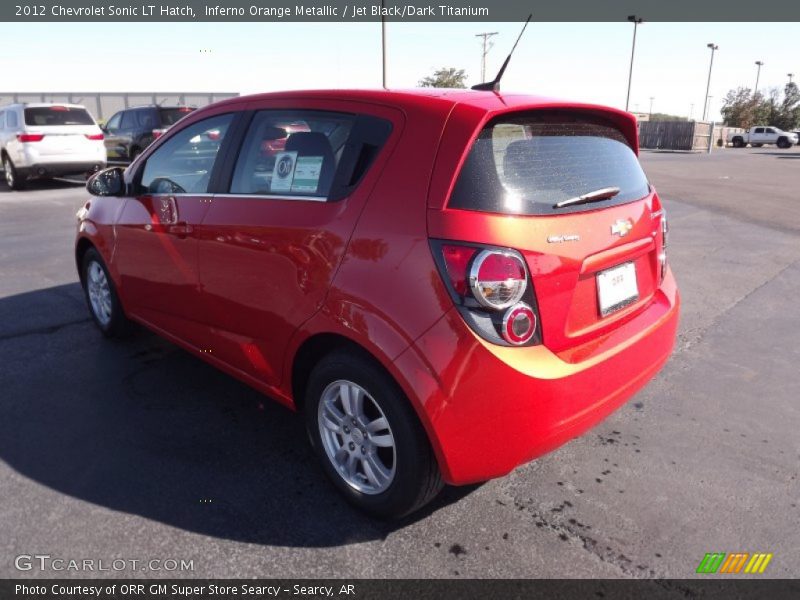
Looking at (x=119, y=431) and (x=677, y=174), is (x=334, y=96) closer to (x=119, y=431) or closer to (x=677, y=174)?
(x=119, y=431)

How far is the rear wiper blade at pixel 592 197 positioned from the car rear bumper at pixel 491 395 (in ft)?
1.85

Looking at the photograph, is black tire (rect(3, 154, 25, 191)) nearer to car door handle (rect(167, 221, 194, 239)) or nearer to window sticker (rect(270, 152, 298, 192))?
car door handle (rect(167, 221, 194, 239))

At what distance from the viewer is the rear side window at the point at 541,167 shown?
228 centimetres

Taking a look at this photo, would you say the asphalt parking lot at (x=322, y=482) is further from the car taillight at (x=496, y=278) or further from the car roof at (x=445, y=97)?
the car roof at (x=445, y=97)

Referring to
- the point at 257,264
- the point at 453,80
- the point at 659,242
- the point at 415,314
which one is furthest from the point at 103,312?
the point at 453,80

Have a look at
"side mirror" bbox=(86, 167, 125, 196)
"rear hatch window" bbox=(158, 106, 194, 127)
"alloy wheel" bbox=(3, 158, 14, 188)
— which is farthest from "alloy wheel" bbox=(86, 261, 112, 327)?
"rear hatch window" bbox=(158, 106, 194, 127)

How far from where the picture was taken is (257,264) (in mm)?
2898

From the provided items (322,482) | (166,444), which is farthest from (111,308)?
(322,482)

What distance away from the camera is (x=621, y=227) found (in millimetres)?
2650

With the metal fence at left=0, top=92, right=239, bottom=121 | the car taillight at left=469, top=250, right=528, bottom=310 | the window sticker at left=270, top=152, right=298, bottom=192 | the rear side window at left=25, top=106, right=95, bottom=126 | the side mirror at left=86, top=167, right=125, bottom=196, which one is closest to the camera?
the car taillight at left=469, top=250, right=528, bottom=310

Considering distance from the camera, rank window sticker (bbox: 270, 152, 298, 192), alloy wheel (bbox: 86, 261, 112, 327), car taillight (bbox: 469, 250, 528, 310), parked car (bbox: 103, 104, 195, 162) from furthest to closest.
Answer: parked car (bbox: 103, 104, 195, 162), alloy wheel (bbox: 86, 261, 112, 327), window sticker (bbox: 270, 152, 298, 192), car taillight (bbox: 469, 250, 528, 310)

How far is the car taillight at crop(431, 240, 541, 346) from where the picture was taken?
216 centimetres

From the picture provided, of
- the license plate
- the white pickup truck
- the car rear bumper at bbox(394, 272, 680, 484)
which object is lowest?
the white pickup truck
